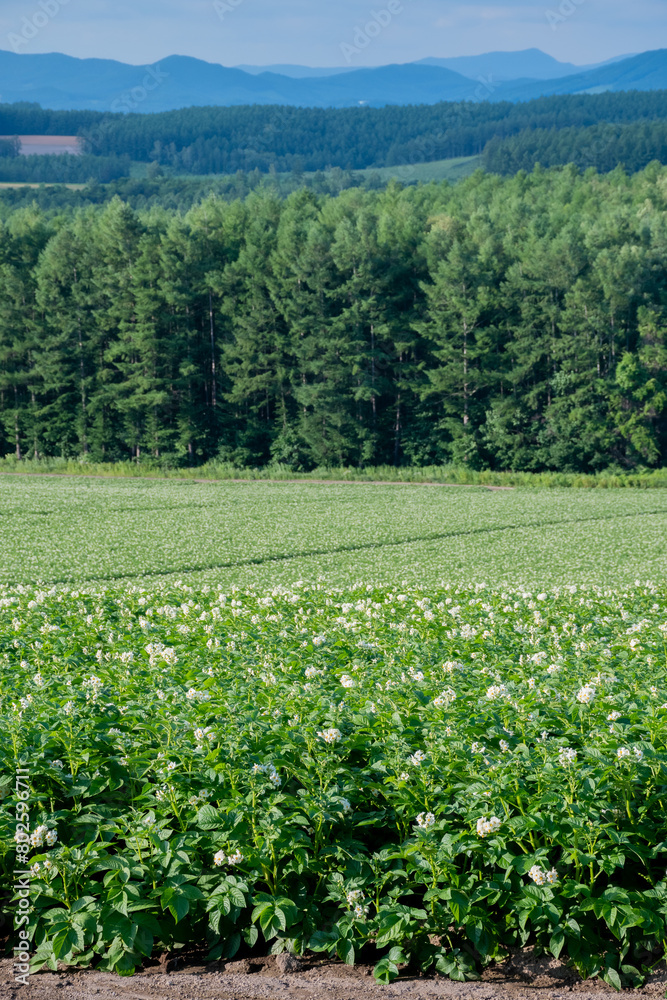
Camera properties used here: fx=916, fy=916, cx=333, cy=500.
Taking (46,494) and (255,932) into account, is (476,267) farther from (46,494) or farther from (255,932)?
(255,932)

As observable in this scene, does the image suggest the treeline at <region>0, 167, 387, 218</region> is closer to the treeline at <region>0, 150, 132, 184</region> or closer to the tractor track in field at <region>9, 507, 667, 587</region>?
the treeline at <region>0, 150, 132, 184</region>

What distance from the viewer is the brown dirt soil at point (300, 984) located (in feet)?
17.9

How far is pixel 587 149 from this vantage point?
15850 cm

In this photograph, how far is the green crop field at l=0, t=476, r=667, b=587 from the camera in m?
24.2

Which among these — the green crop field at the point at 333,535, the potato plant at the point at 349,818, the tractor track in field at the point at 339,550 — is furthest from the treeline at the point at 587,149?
the potato plant at the point at 349,818

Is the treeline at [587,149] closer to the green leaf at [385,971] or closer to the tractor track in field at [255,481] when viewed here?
the tractor track in field at [255,481]

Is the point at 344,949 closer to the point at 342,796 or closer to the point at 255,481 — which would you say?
the point at 342,796

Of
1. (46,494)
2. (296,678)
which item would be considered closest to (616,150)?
(46,494)

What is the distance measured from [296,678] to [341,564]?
16784 millimetres

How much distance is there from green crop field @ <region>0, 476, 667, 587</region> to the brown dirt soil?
1534 cm

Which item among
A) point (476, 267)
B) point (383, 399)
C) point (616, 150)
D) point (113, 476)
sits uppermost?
→ point (616, 150)

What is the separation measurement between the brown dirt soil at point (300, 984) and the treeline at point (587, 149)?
15651 centimetres

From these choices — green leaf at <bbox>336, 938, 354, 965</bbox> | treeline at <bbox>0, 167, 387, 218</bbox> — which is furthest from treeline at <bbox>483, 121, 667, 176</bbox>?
green leaf at <bbox>336, 938, 354, 965</bbox>

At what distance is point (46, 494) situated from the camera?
50562 mm
